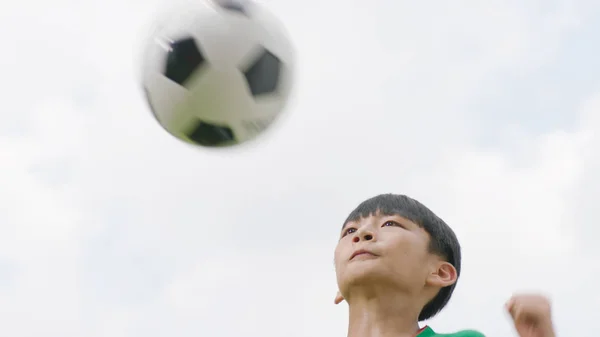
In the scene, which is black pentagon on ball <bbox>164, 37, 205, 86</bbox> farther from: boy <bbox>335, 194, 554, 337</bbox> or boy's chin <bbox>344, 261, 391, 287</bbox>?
boy's chin <bbox>344, 261, 391, 287</bbox>

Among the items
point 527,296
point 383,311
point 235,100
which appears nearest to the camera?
point 527,296

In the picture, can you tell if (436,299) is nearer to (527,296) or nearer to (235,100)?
(527,296)

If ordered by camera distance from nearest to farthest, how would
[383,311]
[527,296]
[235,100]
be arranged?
[527,296], [383,311], [235,100]

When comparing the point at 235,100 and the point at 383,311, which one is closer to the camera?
the point at 383,311

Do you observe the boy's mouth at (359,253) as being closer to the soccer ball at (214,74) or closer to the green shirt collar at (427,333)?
the green shirt collar at (427,333)

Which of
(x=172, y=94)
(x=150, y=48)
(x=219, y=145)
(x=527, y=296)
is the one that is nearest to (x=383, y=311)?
(x=527, y=296)

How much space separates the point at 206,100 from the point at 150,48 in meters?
0.66

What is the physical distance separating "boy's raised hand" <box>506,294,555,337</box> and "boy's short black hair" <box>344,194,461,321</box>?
1279 millimetres

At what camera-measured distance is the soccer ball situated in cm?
661

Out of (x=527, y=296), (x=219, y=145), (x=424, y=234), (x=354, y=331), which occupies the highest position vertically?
(x=219, y=145)

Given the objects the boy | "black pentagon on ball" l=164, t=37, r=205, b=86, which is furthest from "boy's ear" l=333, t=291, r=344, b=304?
"black pentagon on ball" l=164, t=37, r=205, b=86

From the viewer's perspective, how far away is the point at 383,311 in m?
6.24

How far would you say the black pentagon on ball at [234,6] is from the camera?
681cm

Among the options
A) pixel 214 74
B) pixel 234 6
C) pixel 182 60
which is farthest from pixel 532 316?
pixel 234 6
